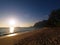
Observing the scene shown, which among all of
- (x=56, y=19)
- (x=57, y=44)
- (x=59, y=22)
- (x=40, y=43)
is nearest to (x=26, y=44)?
(x=40, y=43)

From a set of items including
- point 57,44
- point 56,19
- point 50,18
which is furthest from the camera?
point 50,18

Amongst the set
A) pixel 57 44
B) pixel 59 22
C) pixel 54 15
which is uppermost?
pixel 54 15

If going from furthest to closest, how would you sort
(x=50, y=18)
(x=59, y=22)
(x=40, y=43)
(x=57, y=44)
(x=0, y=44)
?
(x=50, y=18) → (x=59, y=22) → (x=0, y=44) → (x=40, y=43) → (x=57, y=44)

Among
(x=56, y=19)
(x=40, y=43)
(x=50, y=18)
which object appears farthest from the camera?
(x=50, y=18)

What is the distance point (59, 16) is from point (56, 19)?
59.0 inches

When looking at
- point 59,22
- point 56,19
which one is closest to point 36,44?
point 59,22

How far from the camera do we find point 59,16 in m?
42.9

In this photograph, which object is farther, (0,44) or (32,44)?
(0,44)

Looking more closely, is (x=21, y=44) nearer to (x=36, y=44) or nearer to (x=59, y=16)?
(x=36, y=44)

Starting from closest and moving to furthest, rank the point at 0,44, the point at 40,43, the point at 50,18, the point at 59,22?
the point at 40,43 → the point at 0,44 → the point at 59,22 → the point at 50,18

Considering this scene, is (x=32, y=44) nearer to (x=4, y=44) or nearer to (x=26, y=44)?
Result: (x=26, y=44)

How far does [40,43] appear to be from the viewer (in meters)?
11.0

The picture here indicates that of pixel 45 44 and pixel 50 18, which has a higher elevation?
pixel 50 18

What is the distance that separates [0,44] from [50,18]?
115 ft
